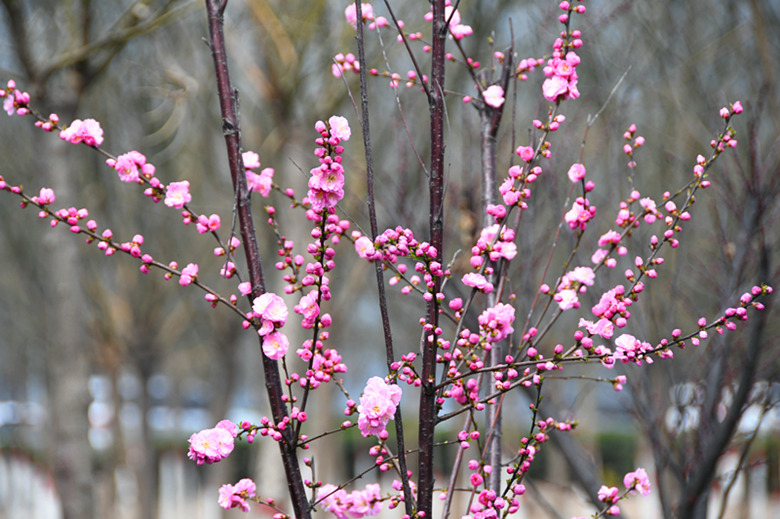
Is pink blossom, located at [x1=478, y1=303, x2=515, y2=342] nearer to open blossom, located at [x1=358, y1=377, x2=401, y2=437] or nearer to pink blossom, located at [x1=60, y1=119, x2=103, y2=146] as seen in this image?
open blossom, located at [x1=358, y1=377, x2=401, y2=437]

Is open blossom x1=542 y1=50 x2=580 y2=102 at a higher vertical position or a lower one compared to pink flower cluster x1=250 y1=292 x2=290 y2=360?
higher

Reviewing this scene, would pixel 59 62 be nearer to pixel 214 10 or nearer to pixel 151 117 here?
pixel 214 10

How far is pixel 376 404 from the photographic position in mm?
1561

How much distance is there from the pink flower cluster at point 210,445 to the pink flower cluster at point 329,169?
1.73ft

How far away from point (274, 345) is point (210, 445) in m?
0.25

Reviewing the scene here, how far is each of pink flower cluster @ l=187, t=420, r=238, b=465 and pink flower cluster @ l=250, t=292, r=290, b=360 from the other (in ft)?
0.65

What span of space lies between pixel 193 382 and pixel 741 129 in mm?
34808

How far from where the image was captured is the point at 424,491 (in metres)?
1.68

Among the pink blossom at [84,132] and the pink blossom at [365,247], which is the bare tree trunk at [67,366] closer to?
the pink blossom at [84,132]

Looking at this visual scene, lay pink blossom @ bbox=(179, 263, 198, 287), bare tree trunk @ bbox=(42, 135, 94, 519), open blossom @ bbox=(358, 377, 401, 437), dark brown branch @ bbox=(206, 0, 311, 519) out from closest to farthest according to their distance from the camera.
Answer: open blossom @ bbox=(358, 377, 401, 437), dark brown branch @ bbox=(206, 0, 311, 519), pink blossom @ bbox=(179, 263, 198, 287), bare tree trunk @ bbox=(42, 135, 94, 519)

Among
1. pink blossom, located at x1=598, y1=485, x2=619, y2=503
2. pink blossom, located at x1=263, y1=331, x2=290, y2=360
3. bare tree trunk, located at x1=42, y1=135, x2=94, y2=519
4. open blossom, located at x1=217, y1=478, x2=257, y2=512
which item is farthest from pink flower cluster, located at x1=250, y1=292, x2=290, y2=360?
bare tree trunk, located at x1=42, y1=135, x2=94, y2=519

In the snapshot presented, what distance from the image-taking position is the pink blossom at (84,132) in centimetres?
182

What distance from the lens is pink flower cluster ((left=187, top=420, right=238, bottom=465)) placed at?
1.59 meters

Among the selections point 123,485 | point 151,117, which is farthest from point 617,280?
point 123,485
